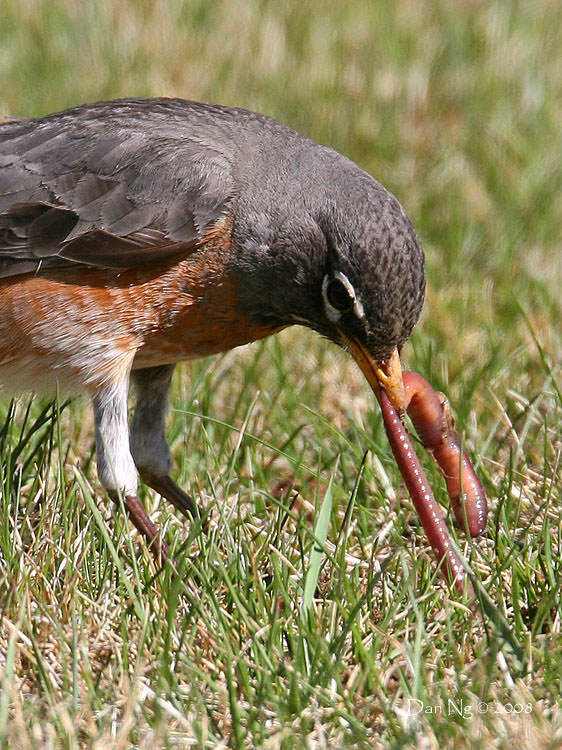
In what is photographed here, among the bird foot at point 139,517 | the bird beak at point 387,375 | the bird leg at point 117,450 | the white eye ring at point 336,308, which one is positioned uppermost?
the white eye ring at point 336,308

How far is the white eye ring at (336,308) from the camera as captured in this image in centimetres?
468

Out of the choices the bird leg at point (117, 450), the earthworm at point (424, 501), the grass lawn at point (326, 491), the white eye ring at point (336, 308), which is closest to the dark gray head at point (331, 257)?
the white eye ring at point (336, 308)

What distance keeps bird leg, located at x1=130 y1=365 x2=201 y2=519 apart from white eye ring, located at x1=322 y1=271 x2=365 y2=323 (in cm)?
94

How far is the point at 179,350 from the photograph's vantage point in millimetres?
4953

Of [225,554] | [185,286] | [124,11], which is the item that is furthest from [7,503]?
[124,11]

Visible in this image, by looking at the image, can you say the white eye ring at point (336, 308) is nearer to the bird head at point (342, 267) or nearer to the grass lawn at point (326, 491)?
the bird head at point (342, 267)

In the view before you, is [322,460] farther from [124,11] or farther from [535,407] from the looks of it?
[124,11]

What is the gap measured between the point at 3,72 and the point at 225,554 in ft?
20.1

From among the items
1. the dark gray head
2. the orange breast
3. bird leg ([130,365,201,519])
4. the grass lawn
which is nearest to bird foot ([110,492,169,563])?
the grass lawn

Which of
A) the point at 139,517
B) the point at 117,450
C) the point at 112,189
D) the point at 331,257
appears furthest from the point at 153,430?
the point at 331,257

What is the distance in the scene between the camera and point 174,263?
483 cm

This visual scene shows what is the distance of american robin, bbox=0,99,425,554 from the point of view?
4.74 metres

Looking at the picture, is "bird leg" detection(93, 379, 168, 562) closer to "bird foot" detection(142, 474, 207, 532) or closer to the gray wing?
"bird foot" detection(142, 474, 207, 532)

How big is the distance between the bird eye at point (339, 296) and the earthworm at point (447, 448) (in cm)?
38
